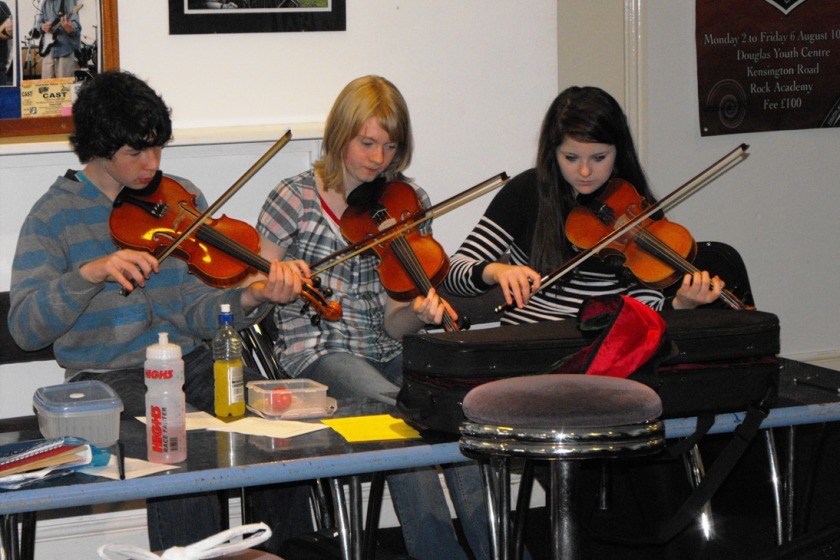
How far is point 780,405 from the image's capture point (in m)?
1.96

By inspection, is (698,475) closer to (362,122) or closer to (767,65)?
(362,122)

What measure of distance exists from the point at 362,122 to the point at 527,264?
53 cm

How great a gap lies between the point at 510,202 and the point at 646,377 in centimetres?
93

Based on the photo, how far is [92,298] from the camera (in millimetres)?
2330

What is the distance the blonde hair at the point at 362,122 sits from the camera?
8.45ft

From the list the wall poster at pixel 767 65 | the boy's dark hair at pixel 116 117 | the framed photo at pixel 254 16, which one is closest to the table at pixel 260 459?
the boy's dark hair at pixel 116 117

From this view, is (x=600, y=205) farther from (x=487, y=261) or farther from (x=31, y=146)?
(x=31, y=146)

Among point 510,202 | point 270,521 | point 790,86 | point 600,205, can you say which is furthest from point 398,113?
point 790,86

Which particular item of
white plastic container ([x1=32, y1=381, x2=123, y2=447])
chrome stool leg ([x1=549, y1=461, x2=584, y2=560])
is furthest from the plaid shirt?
chrome stool leg ([x1=549, y1=461, x2=584, y2=560])

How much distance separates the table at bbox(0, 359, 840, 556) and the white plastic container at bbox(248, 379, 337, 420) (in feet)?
0.14

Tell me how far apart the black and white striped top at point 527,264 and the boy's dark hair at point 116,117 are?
76 centimetres

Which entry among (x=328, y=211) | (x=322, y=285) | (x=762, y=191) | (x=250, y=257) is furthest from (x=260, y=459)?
(x=762, y=191)

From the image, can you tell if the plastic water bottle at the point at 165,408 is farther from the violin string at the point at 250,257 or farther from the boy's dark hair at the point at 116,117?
the boy's dark hair at the point at 116,117

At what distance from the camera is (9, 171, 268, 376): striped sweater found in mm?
2289
